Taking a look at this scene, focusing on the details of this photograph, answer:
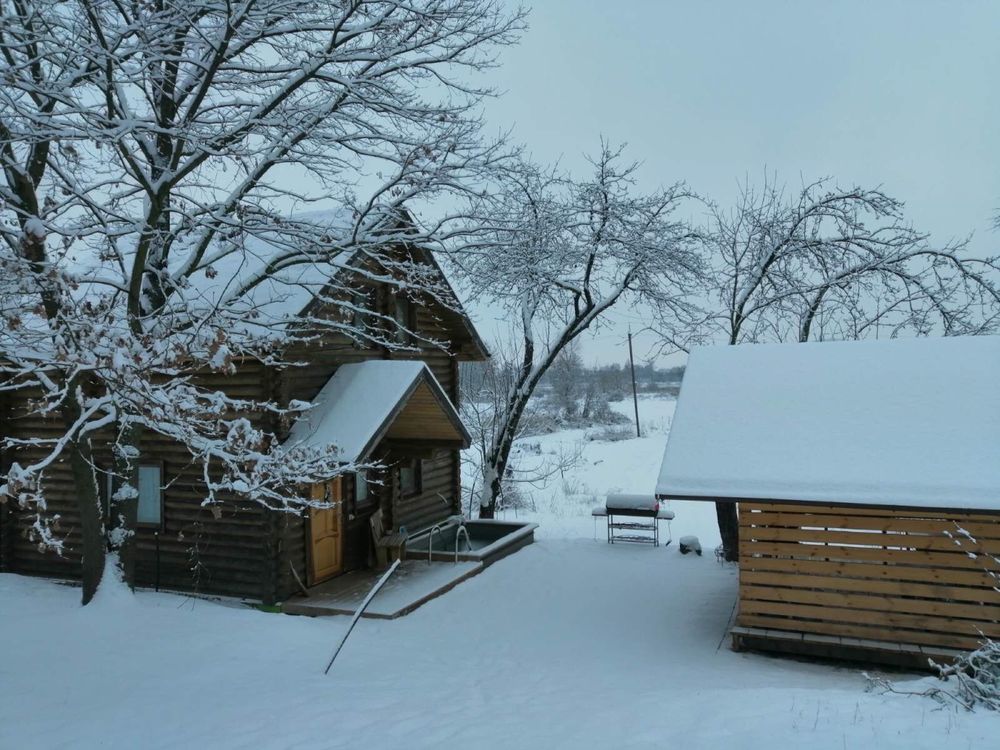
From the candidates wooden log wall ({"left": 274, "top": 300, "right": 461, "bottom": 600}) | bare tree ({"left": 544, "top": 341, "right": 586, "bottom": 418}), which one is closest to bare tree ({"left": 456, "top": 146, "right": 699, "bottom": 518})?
wooden log wall ({"left": 274, "top": 300, "right": 461, "bottom": 600})

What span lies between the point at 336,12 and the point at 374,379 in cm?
567

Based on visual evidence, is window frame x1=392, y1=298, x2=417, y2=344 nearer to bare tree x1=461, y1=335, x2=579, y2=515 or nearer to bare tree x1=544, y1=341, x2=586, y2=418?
bare tree x1=461, y1=335, x2=579, y2=515

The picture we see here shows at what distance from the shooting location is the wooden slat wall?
8.78 meters

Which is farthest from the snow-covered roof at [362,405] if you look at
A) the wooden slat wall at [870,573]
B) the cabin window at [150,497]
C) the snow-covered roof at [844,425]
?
the wooden slat wall at [870,573]

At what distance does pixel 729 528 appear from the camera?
14250 millimetres

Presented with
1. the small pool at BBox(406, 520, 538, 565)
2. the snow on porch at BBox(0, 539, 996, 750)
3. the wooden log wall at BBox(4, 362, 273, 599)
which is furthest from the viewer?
the small pool at BBox(406, 520, 538, 565)

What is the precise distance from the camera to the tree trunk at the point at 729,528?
1388 cm

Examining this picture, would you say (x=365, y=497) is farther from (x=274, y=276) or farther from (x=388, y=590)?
(x=274, y=276)

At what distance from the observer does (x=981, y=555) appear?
880 centimetres

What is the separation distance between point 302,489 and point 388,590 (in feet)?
6.98

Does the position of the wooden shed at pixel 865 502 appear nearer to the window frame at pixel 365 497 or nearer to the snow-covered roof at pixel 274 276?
the snow-covered roof at pixel 274 276

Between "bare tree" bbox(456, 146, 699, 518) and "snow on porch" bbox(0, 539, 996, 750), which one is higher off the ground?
"bare tree" bbox(456, 146, 699, 518)

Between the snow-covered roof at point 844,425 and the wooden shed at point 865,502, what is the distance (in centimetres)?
2

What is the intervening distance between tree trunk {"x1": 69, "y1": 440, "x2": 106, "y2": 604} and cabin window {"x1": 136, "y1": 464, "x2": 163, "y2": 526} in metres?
2.31
